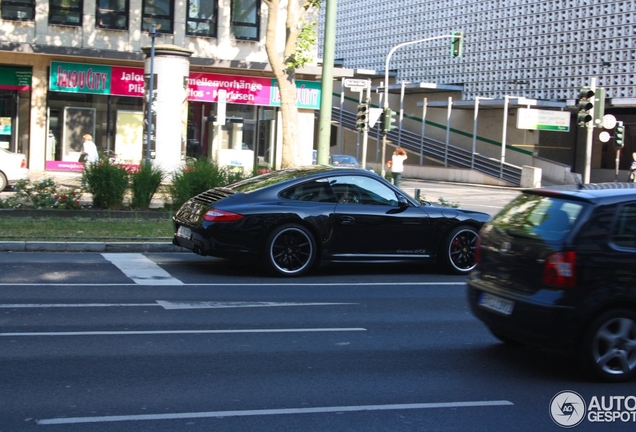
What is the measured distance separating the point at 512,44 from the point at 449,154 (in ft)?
23.7

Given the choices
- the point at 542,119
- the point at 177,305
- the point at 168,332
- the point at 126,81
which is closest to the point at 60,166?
the point at 126,81

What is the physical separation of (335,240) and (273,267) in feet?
3.12

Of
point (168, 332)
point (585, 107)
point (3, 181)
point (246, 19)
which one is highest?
point (246, 19)

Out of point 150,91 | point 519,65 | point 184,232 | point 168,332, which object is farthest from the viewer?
point 519,65

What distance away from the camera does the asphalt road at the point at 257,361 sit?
5.52 meters

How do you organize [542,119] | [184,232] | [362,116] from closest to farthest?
[184,232] → [362,116] → [542,119]

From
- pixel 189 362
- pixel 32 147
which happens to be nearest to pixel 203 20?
pixel 32 147

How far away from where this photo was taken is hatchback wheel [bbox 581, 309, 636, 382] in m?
6.49

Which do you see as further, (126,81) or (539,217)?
(126,81)

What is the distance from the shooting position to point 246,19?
31547mm

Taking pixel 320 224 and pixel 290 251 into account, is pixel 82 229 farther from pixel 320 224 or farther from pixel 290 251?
pixel 320 224

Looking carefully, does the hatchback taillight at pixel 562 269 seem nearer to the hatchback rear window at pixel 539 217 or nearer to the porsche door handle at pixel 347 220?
the hatchback rear window at pixel 539 217

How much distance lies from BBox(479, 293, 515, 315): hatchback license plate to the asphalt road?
50 cm

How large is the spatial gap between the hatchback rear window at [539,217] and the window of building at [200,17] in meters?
25.1
